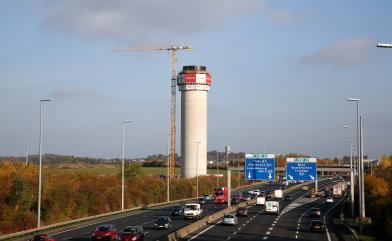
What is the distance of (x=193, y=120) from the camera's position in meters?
156

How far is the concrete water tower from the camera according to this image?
512ft

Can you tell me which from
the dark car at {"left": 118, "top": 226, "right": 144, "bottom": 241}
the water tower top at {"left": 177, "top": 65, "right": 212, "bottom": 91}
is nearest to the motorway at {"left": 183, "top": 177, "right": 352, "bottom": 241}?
the dark car at {"left": 118, "top": 226, "right": 144, "bottom": 241}

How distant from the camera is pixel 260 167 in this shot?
72625 millimetres

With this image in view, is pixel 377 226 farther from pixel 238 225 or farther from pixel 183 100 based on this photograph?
pixel 183 100

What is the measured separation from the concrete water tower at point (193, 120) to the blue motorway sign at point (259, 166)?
80518 millimetres

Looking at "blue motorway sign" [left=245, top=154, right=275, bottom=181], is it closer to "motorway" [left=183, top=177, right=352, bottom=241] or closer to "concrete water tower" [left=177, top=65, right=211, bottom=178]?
"motorway" [left=183, top=177, right=352, bottom=241]

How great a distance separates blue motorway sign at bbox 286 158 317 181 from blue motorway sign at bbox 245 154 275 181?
214cm

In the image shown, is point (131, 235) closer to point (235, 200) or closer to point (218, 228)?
point (218, 228)

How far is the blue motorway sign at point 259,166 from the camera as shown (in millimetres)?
72312

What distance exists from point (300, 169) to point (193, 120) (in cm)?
8474

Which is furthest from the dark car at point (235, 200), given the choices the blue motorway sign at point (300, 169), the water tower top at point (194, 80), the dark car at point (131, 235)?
the dark car at point (131, 235)

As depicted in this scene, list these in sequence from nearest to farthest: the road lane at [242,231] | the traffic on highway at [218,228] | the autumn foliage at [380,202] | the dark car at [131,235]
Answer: the dark car at [131,235]
the traffic on highway at [218,228]
the road lane at [242,231]
the autumn foliage at [380,202]

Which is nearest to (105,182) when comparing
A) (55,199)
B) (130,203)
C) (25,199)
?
(130,203)

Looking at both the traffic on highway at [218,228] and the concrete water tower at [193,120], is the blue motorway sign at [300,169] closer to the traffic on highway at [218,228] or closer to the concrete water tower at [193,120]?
the traffic on highway at [218,228]
